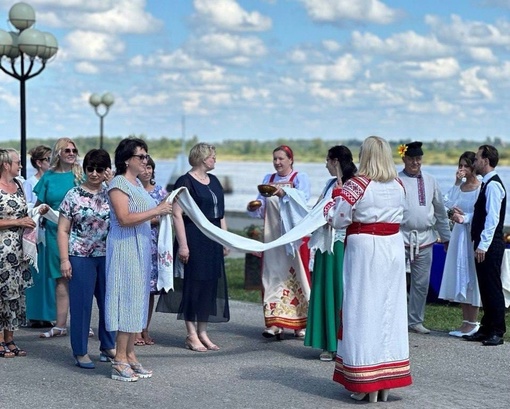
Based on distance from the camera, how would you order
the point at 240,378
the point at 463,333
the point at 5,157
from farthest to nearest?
the point at 463,333 < the point at 5,157 < the point at 240,378

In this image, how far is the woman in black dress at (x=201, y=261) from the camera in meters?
9.48

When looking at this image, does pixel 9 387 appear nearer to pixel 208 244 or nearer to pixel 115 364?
pixel 115 364

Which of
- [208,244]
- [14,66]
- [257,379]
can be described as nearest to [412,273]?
[208,244]

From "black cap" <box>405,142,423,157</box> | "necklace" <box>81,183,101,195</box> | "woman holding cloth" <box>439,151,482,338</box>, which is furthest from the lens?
"woman holding cloth" <box>439,151,482,338</box>

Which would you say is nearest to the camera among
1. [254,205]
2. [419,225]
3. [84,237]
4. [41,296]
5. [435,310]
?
[84,237]

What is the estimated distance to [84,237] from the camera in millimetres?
8578

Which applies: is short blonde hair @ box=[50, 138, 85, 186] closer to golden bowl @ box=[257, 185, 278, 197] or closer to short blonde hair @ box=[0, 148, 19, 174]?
short blonde hair @ box=[0, 148, 19, 174]

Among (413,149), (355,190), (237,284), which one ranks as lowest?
(237,284)

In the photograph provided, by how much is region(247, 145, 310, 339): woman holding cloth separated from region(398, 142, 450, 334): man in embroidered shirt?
1134 mm

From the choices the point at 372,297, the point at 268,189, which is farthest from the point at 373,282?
the point at 268,189

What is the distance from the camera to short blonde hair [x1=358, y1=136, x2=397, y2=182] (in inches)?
286

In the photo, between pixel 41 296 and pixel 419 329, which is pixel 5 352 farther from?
pixel 419 329

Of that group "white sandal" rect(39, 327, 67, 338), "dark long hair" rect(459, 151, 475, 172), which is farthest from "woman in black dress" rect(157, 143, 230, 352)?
"dark long hair" rect(459, 151, 475, 172)

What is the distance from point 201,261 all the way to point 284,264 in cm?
102
